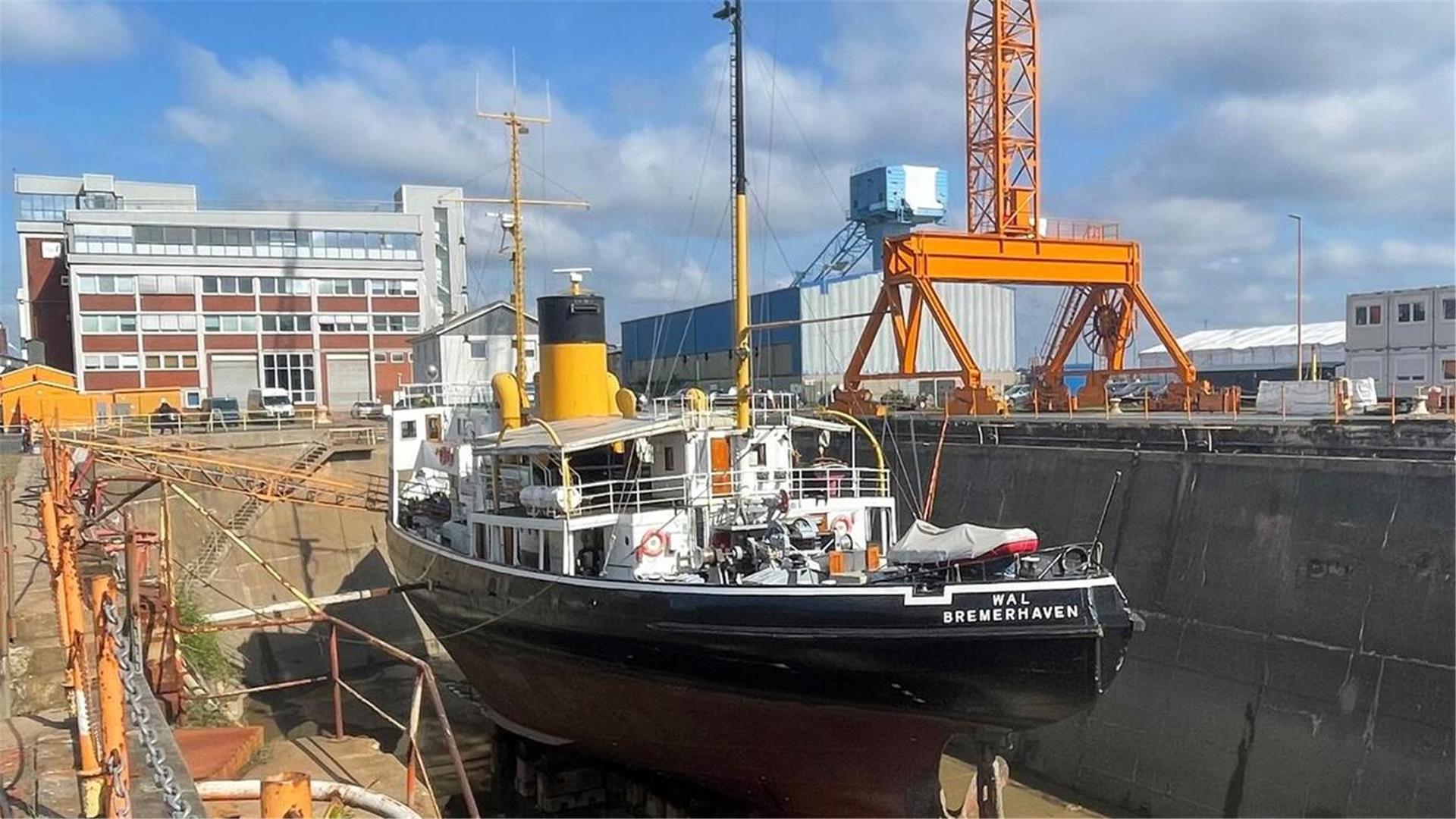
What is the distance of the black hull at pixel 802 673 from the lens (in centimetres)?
1184

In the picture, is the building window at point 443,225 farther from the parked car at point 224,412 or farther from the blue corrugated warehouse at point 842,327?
the parked car at point 224,412

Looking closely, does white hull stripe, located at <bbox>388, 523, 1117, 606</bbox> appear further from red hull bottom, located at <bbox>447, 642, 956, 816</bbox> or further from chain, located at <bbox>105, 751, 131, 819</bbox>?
chain, located at <bbox>105, 751, 131, 819</bbox>

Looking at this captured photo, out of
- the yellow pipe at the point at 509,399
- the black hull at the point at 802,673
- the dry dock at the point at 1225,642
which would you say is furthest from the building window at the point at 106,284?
the black hull at the point at 802,673

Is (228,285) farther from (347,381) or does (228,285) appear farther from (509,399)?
(509,399)

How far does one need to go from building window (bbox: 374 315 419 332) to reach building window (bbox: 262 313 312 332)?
10.2ft

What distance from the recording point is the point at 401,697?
78.0 feet

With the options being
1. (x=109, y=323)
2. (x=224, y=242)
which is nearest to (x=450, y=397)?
(x=109, y=323)

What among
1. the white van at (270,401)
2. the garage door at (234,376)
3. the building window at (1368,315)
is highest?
the building window at (1368,315)

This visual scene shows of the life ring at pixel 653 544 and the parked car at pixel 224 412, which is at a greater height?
the parked car at pixel 224 412

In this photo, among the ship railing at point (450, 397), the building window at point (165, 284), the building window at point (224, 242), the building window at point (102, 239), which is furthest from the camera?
the building window at point (224, 242)

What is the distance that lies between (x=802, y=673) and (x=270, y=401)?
117ft

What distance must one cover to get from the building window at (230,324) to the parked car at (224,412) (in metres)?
4.37

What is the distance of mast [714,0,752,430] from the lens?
1510 cm

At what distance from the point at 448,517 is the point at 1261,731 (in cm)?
1579
